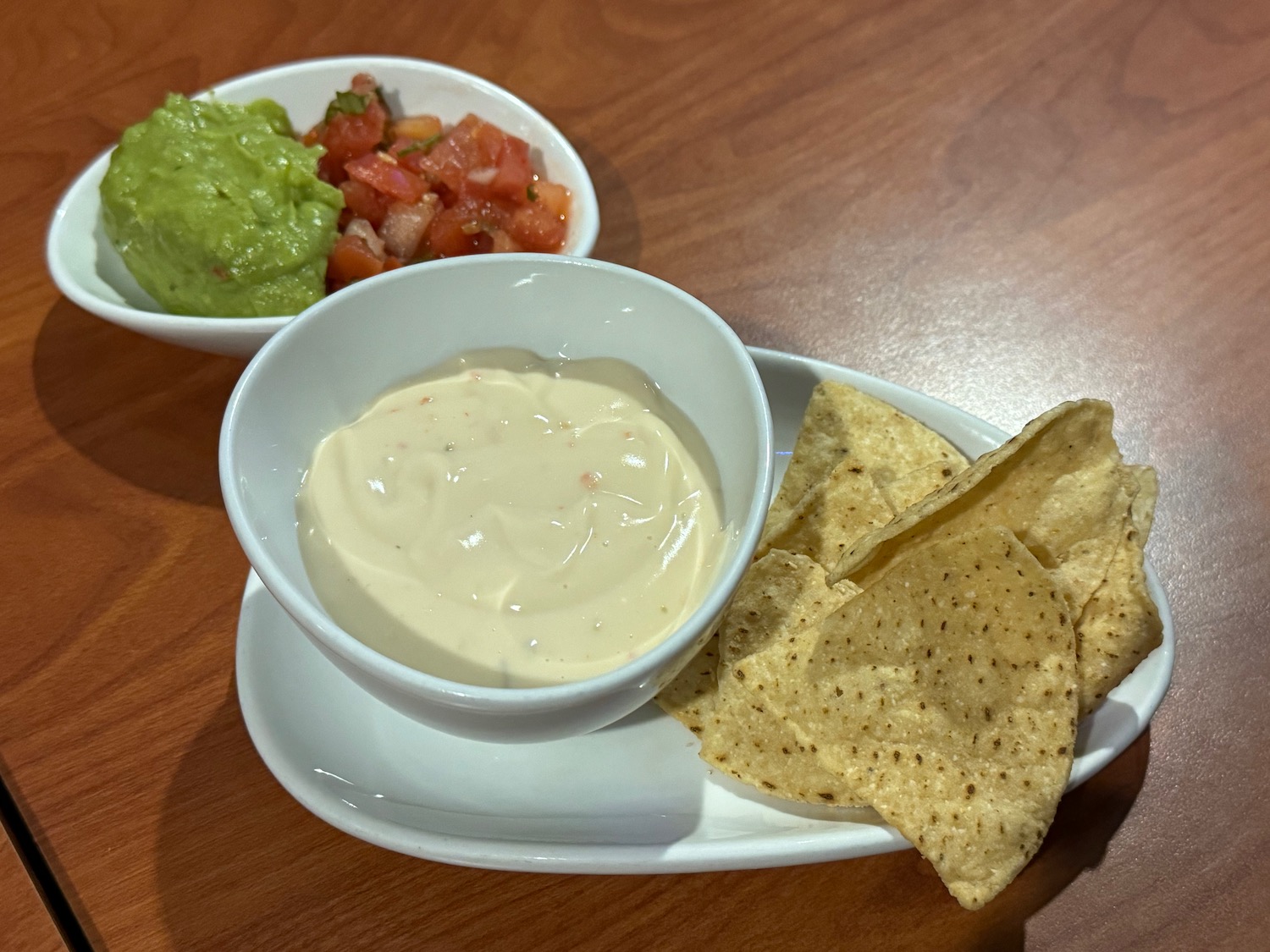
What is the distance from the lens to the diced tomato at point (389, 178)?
176 centimetres

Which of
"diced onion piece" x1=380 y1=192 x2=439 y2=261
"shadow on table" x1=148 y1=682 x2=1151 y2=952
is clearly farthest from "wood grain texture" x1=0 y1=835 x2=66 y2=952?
"diced onion piece" x1=380 y1=192 x2=439 y2=261

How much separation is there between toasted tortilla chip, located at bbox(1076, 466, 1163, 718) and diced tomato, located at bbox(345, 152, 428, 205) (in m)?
1.30

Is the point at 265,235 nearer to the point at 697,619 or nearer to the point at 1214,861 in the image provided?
the point at 697,619

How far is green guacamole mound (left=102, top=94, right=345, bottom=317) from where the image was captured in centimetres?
155

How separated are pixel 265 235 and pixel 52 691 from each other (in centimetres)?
75

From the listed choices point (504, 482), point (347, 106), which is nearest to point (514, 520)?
point (504, 482)

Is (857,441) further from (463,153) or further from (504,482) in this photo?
(463,153)

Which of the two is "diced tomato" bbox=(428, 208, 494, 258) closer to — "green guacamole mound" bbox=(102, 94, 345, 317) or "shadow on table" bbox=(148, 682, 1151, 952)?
"green guacamole mound" bbox=(102, 94, 345, 317)

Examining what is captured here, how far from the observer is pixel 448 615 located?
0.99 meters

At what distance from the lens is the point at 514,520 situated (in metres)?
1.07

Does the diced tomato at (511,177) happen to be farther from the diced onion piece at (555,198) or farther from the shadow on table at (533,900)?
the shadow on table at (533,900)

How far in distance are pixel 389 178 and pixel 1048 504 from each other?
1.25 m

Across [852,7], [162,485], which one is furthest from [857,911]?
[852,7]

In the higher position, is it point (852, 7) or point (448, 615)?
point (852, 7)
